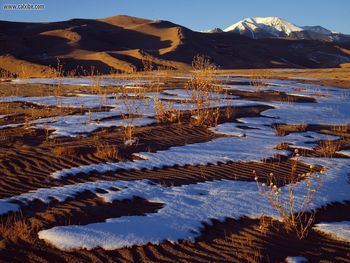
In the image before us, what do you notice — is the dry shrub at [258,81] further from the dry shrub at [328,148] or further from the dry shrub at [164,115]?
the dry shrub at [328,148]

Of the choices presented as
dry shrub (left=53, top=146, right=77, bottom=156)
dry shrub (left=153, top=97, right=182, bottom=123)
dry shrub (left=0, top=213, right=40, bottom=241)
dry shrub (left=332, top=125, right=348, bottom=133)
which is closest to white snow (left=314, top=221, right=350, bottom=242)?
dry shrub (left=0, top=213, right=40, bottom=241)

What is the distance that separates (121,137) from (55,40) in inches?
1649

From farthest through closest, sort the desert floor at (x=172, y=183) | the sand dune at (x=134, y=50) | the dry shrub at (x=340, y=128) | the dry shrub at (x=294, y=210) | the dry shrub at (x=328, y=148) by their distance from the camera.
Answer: the sand dune at (x=134, y=50)
the dry shrub at (x=340, y=128)
the dry shrub at (x=328, y=148)
the dry shrub at (x=294, y=210)
the desert floor at (x=172, y=183)

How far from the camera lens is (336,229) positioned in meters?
4.66

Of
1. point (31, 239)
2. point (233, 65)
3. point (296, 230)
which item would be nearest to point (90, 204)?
point (31, 239)

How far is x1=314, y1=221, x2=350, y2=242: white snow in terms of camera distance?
14.8 ft

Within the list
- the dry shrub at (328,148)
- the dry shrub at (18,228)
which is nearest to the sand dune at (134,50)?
the dry shrub at (328,148)

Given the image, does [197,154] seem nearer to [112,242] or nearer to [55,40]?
[112,242]

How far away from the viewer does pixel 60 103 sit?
12.9m

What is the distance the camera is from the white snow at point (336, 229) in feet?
14.8

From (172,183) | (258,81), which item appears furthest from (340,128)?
(258,81)

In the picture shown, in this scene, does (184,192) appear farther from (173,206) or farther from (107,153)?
(107,153)

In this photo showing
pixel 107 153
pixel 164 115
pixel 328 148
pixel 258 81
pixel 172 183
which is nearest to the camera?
pixel 172 183

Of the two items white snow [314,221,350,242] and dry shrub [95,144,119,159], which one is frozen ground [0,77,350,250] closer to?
white snow [314,221,350,242]
